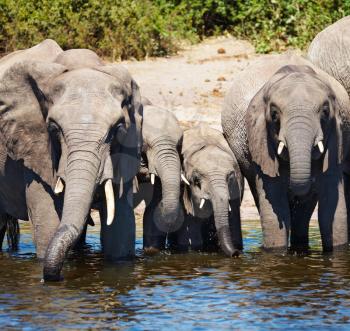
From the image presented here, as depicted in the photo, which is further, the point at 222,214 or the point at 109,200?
the point at 222,214

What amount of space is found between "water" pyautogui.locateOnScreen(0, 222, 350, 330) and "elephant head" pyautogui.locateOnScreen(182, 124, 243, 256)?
13.8 inches

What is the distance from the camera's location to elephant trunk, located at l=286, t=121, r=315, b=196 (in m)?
9.82

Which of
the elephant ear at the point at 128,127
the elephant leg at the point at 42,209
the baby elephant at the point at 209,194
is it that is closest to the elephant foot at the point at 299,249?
the baby elephant at the point at 209,194

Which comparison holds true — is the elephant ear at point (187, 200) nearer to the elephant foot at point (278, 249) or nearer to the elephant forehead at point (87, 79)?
the elephant foot at point (278, 249)

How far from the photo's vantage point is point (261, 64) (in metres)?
12.0

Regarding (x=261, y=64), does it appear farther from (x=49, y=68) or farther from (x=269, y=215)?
(x=49, y=68)

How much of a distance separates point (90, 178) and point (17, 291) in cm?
109

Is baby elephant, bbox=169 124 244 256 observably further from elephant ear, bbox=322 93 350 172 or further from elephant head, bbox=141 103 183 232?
elephant ear, bbox=322 93 350 172

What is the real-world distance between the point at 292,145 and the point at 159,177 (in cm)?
149

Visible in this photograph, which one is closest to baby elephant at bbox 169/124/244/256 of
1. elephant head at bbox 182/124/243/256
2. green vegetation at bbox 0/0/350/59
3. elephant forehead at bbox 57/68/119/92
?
elephant head at bbox 182/124/243/256

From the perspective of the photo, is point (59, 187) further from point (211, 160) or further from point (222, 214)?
point (211, 160)

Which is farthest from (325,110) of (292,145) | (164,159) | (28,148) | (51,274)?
(51,274)

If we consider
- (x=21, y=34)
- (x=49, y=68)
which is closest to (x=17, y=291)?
(x=49, y=68)

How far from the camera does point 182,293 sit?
905cm
